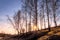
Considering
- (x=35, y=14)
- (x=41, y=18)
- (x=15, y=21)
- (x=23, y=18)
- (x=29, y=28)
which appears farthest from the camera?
(x=29, y=28)

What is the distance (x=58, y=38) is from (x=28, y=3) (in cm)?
2054

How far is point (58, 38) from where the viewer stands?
110ft

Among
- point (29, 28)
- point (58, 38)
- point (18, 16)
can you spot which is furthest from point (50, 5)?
point (29, 28)

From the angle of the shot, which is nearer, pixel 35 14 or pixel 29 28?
pixel 35 14

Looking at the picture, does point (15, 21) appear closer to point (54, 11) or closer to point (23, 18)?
point (23, 18)

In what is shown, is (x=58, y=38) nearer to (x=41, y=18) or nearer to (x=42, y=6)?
(x=42, y=6)

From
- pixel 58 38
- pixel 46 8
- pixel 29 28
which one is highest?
pixel 46 8

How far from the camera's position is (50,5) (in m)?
47.8

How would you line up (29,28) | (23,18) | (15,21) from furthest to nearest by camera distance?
(29,28)
(23,18)
(15,21)

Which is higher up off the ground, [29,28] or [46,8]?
[46,8]

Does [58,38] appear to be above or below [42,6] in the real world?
below

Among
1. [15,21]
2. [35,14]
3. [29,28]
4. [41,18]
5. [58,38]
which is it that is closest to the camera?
[58,38]

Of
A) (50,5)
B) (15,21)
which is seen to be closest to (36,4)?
(50,5)

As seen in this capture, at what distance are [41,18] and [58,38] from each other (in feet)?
92.7
